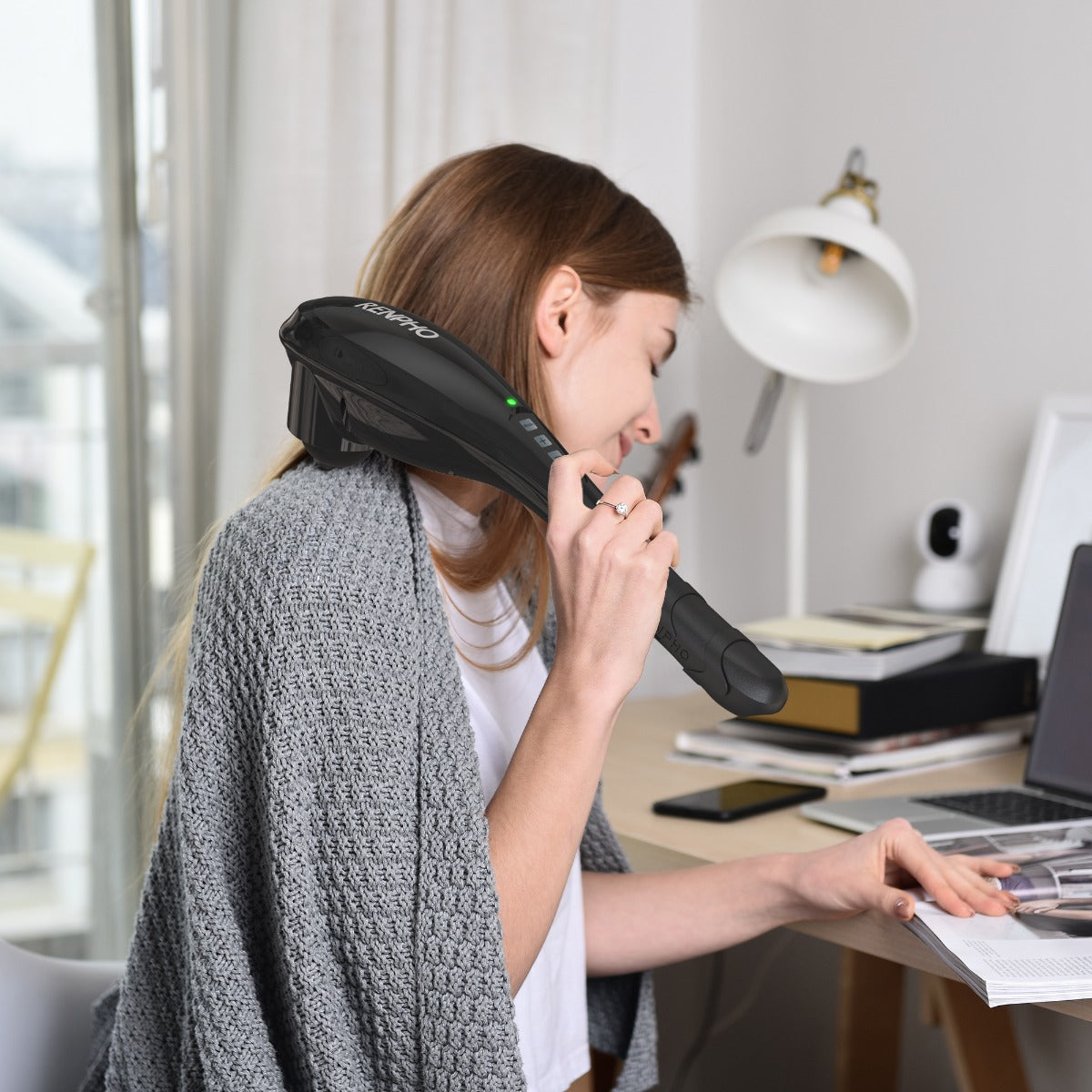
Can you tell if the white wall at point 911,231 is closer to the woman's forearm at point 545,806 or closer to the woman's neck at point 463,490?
the woman's neck at point 463,490

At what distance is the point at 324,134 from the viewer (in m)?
1.49

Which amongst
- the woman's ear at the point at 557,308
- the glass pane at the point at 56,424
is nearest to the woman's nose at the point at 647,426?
the woman's ear at the point at 557,308

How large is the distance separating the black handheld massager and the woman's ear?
13cm

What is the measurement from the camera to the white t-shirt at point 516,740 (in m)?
0.86

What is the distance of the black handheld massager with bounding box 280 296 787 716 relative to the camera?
724 mm

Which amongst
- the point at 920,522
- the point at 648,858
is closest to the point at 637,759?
the point at 648,858

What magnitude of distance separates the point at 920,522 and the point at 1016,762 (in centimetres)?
33

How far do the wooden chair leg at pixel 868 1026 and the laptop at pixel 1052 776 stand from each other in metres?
0.30

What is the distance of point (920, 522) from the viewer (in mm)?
1479

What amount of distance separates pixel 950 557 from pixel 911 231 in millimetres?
413

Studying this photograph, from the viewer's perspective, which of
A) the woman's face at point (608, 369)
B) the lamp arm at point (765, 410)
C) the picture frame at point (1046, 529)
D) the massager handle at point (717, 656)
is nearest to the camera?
the massager handle at point (717, 656)

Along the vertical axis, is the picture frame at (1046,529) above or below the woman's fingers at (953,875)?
above

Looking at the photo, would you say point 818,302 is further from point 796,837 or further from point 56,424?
point 56,424

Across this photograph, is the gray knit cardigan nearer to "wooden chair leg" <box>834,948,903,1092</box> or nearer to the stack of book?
the stack of book
